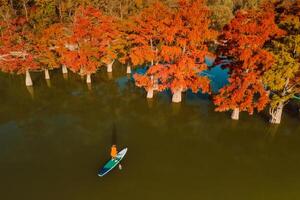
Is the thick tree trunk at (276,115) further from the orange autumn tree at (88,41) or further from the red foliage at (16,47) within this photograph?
the red foliage at (16,47)

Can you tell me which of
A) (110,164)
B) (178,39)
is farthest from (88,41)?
(110,164)

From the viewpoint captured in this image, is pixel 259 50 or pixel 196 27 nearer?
pixel 259 50

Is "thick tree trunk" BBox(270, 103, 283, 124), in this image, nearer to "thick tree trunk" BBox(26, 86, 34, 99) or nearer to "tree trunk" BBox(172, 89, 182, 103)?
"tree trunk" BBox(172, 89, 182, 103)

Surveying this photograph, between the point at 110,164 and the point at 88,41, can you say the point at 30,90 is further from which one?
the point at 110,164

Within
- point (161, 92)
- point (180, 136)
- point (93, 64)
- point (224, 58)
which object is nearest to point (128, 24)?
point (93, 64)

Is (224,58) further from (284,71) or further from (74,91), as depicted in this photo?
(74,91)
